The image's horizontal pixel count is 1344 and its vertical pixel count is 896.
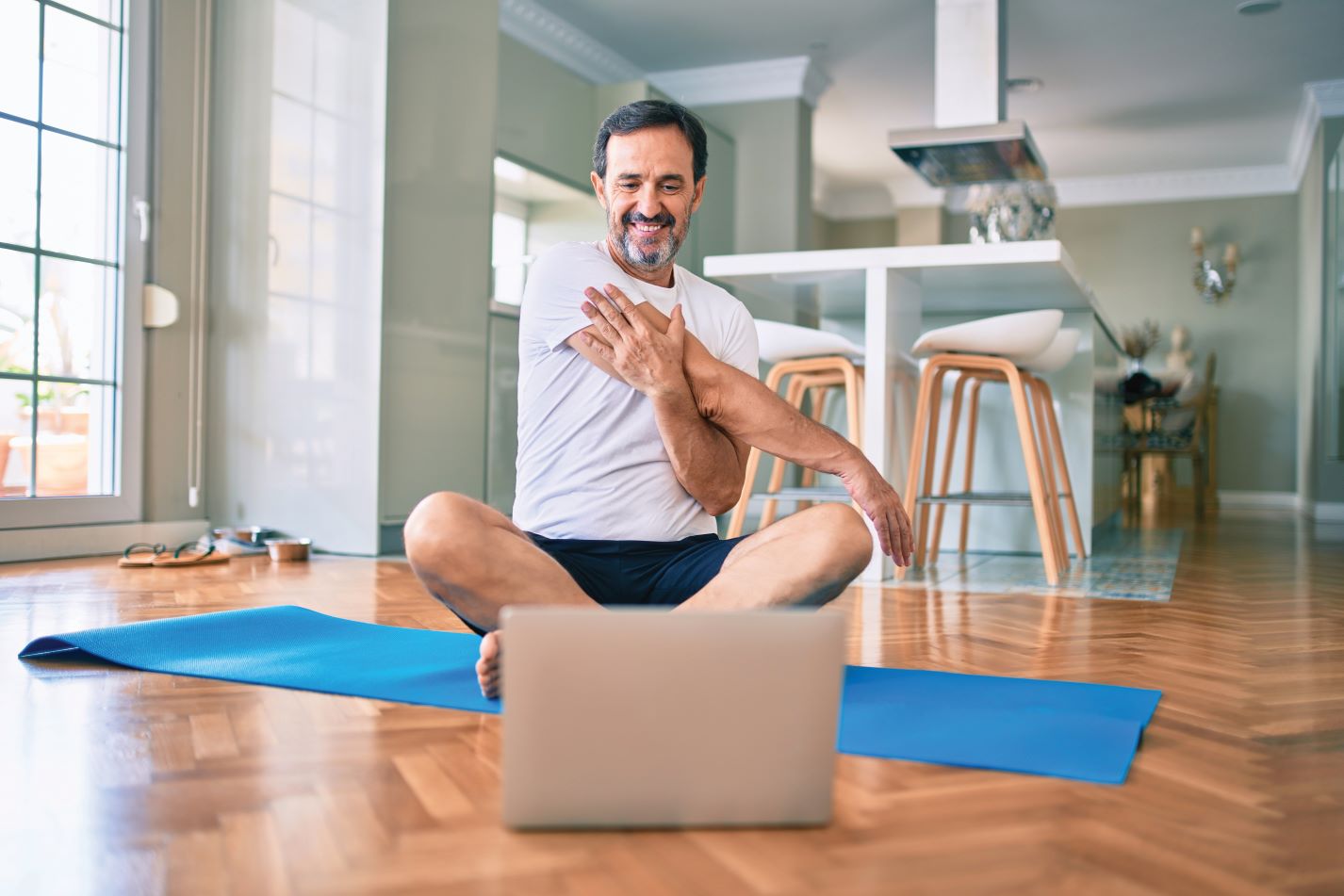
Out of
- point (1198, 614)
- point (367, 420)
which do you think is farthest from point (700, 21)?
point (1198, 614)

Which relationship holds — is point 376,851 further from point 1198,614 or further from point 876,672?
point 1198,614

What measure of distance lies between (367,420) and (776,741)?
122 inches

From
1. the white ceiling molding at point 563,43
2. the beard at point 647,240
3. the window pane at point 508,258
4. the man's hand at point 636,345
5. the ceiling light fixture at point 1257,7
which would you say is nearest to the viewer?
the man's hand at point 636,345

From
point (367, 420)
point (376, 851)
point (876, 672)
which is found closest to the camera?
point (376, 851)

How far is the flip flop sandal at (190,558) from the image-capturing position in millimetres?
3445

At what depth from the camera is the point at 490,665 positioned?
5.08ft

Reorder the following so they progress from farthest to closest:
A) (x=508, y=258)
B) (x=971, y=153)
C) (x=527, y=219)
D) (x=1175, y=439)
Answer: (x=1175, y=439)
(x=971, y=153)
(x=527, y=219)
(x=508, y=258)

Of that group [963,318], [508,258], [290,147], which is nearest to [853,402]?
[963,318]

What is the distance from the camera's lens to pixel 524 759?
105 centimetres

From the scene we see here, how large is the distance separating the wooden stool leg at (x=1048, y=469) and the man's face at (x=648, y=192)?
2.07 m

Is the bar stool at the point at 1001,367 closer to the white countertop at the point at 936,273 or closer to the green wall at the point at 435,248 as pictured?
the white countertop at the point at 936,273

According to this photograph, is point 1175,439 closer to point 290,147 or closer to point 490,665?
point 290,147

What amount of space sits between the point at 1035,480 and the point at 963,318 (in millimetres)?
1334

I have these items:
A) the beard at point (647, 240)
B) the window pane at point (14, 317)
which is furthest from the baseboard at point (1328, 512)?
the window pane at point (14, 317)
